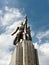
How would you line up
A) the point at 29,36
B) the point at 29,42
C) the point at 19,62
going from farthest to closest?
the point at 29,36 → the point at 29,42 → the point at 19,62

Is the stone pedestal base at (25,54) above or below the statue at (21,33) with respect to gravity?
below

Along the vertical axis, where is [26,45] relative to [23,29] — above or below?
below

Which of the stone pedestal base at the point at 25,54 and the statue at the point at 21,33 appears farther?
the statue at the point at 21,33

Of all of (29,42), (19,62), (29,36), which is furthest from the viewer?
(29,36)

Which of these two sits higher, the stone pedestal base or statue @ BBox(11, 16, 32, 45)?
statue @ BBox(11, 16, 32, 45)

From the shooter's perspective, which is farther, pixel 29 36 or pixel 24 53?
pixel 29 36

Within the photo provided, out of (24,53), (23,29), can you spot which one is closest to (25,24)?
(23,29)

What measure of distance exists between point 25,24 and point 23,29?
62 cm

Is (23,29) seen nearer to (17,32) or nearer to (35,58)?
(17,32)

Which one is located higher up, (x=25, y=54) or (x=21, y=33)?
(x=21, y=33)

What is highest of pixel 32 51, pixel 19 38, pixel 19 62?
pixel 19 38

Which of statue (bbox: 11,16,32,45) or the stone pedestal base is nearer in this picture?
the stone pedestal base

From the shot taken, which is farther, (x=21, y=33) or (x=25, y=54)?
(x=21, y=33)

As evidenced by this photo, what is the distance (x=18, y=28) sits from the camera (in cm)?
1811
